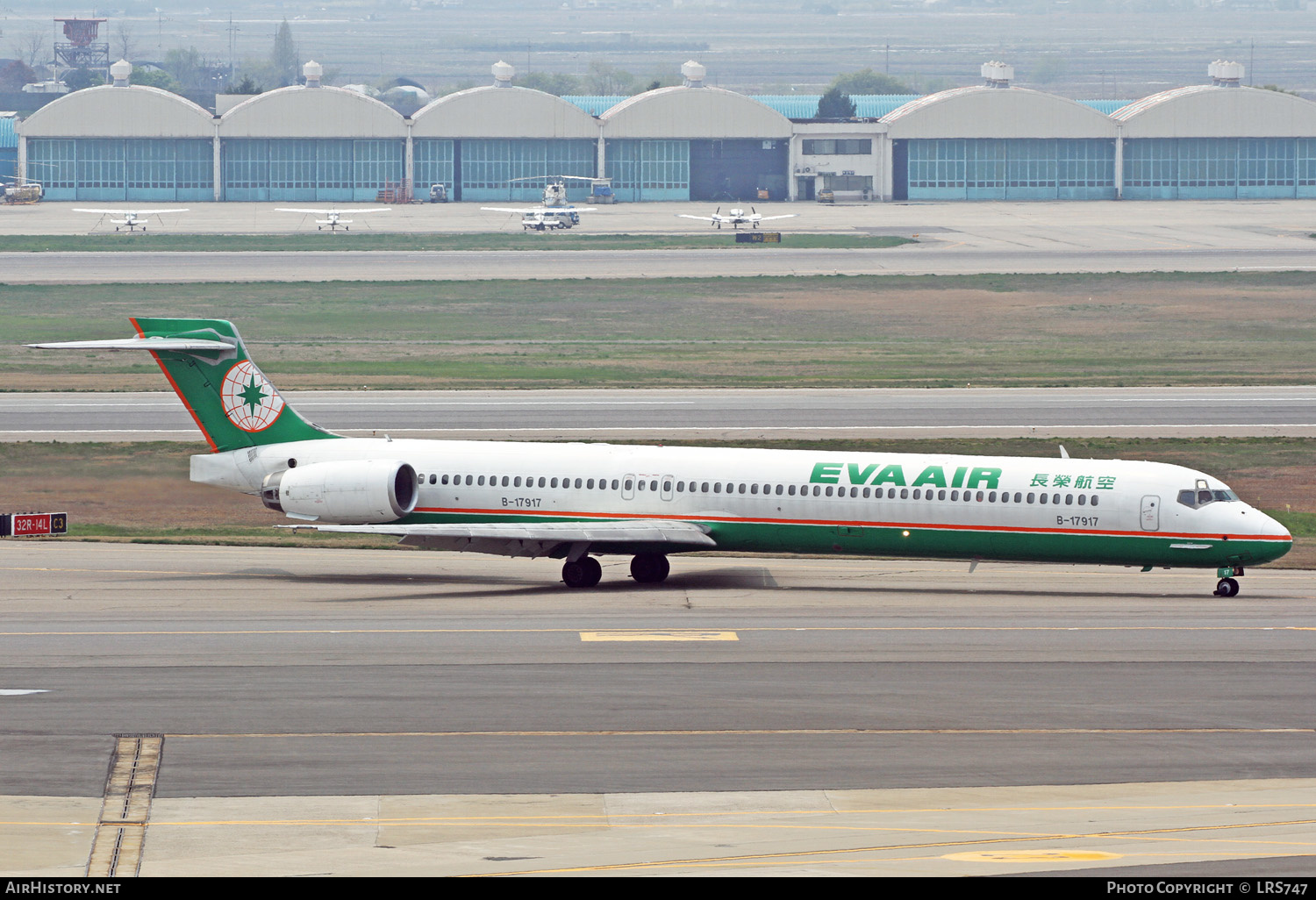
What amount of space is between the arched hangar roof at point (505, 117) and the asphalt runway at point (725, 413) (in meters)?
108

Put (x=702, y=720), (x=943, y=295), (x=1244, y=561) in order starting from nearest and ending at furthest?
(x=702, y=720) < (x=1244, y=561) < (x=943, y=295)

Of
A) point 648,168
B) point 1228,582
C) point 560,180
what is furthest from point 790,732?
point 648,168

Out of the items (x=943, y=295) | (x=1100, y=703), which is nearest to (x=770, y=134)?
(x=943, y=295)

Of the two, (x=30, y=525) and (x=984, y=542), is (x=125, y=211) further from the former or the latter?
(x=984, y=542)

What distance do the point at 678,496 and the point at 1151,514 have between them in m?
10.8

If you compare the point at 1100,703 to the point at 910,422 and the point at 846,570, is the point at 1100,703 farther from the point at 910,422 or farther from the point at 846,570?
the point at 910,422

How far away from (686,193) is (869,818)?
547 ft

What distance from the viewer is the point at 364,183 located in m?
180

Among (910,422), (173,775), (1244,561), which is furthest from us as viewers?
(910,422)

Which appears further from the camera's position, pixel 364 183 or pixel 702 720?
pixel 364 183

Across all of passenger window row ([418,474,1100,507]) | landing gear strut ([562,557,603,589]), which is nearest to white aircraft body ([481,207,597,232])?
passenger window row ([418,474,1100,507])

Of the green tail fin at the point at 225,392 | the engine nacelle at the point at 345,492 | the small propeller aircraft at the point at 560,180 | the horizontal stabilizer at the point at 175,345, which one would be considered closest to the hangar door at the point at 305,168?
the small propeller aircraft at the point at 560,180

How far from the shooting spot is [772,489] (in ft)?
133

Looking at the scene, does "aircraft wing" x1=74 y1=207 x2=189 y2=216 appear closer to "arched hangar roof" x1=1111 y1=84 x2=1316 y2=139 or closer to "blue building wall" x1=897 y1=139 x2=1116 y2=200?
"blue building wall" x1=897 y1=139 x2=1116 y2=200
